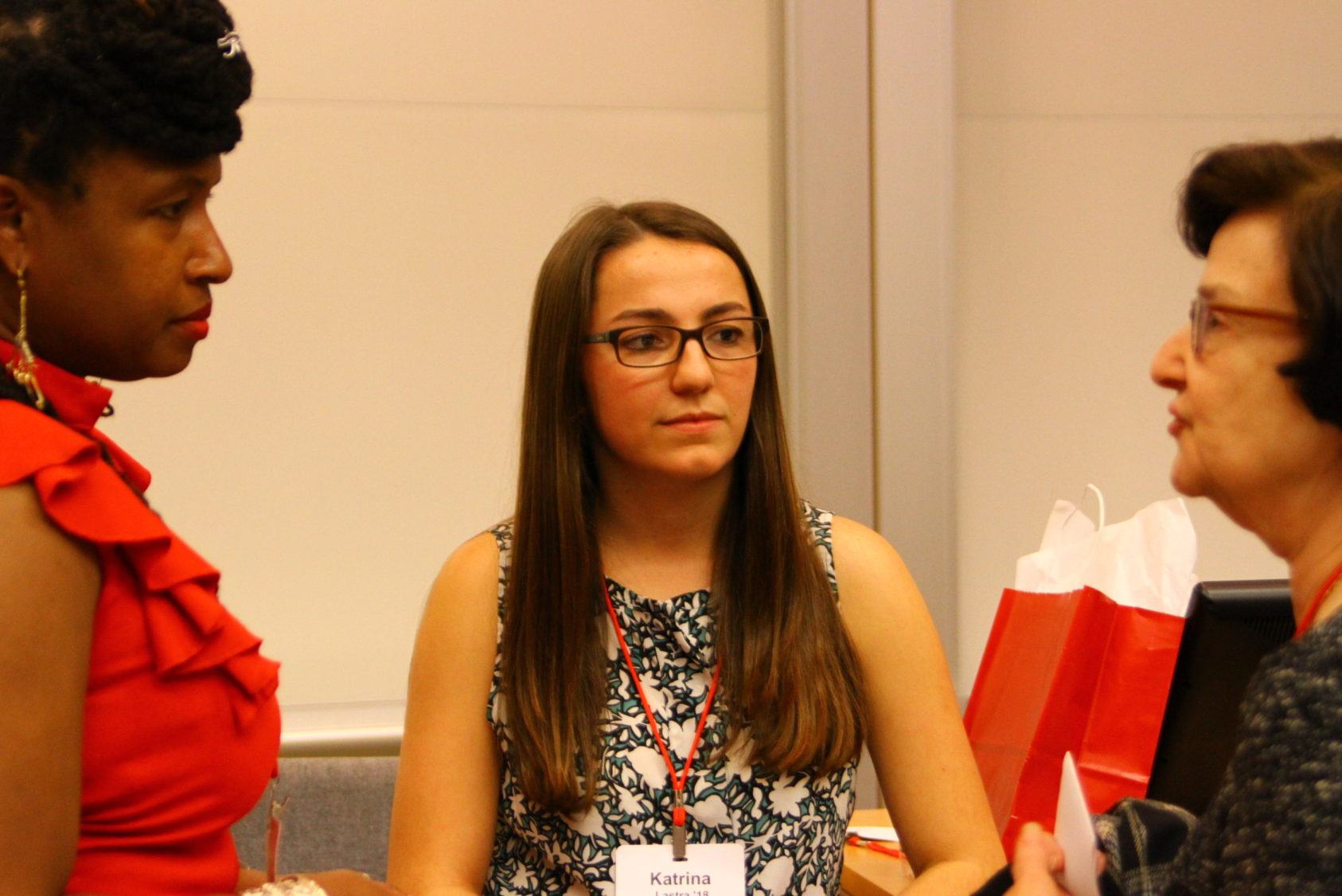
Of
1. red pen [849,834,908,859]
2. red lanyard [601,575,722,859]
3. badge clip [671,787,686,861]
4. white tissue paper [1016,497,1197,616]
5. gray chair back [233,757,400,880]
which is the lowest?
gray chair back [233,757,400,880]

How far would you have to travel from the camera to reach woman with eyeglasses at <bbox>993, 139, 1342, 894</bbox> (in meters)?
0.89

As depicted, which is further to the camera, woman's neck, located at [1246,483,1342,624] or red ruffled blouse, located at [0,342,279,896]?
woman's neck, located at [1246,483,1342,624]

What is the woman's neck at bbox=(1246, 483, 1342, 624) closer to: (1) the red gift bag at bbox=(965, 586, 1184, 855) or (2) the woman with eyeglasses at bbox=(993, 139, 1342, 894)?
(2) the woman with eyeglasses at bbox=(993, 139, 1342, 894)

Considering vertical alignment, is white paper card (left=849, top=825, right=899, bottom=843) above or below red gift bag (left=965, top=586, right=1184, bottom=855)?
below

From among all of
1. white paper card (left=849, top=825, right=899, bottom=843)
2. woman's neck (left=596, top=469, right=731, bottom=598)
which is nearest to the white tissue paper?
white paper card (left=849, top=825, right=899, bottom=843)

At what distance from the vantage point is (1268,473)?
107cm

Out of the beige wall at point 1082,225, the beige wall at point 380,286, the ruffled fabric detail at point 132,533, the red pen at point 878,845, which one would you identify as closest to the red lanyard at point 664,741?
the red pen at point 878,845

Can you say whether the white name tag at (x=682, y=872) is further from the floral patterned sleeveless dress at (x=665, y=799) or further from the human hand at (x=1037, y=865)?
the human hand at (x=1037, y=865)

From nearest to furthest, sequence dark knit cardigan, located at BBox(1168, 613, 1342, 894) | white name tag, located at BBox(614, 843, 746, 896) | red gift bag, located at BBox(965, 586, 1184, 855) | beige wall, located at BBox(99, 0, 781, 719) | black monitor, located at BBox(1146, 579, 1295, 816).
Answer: dark knit cardigan, located at BBox(1168, 613, 1342, 894), black monitor, located at BBox(1146, 579, 1295, 816), white name tag, located at BBox(614, 843, 746, 896), red gift bag, located at BBox(965, 586, 1184, 855), beige wall, located at BBox(99, 0, 781, 719)

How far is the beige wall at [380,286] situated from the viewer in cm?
286

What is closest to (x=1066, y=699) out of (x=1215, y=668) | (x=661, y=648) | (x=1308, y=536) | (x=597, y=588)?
(x=1215, y=668)

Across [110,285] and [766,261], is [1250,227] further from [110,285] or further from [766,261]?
[766,261]

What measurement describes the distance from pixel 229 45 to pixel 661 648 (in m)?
1.07

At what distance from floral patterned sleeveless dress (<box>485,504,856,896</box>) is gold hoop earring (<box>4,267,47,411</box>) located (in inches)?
38.5
